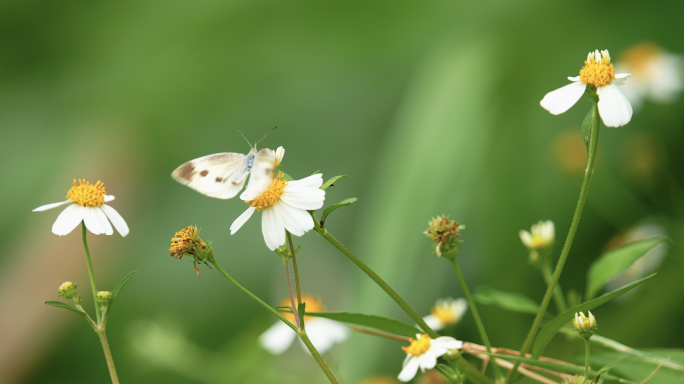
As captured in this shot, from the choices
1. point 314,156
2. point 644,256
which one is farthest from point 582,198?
point 314,156

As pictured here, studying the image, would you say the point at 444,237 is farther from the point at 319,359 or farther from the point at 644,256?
the point at 644,256

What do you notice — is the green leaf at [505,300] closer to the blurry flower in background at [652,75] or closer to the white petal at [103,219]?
the white petal at [103,219]

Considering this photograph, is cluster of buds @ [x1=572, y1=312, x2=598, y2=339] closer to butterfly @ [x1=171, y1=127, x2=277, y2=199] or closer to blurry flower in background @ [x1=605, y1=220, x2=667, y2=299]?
butterfly @ [x1=171, y1=127, x2=277, y2=199]

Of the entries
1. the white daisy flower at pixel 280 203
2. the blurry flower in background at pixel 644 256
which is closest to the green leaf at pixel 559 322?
the white daisy flower at pixel 280 203

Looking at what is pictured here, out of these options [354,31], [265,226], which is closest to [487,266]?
[265,226]

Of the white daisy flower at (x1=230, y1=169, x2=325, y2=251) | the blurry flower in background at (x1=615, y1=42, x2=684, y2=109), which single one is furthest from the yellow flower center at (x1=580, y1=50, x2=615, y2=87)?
the blurry flower in background at (x1=615, y1=42, x2=684, y2=109)

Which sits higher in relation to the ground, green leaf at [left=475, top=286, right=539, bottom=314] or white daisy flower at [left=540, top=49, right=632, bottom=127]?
white daisy flower at [left=540, top=49, right=632, bottom=127]
